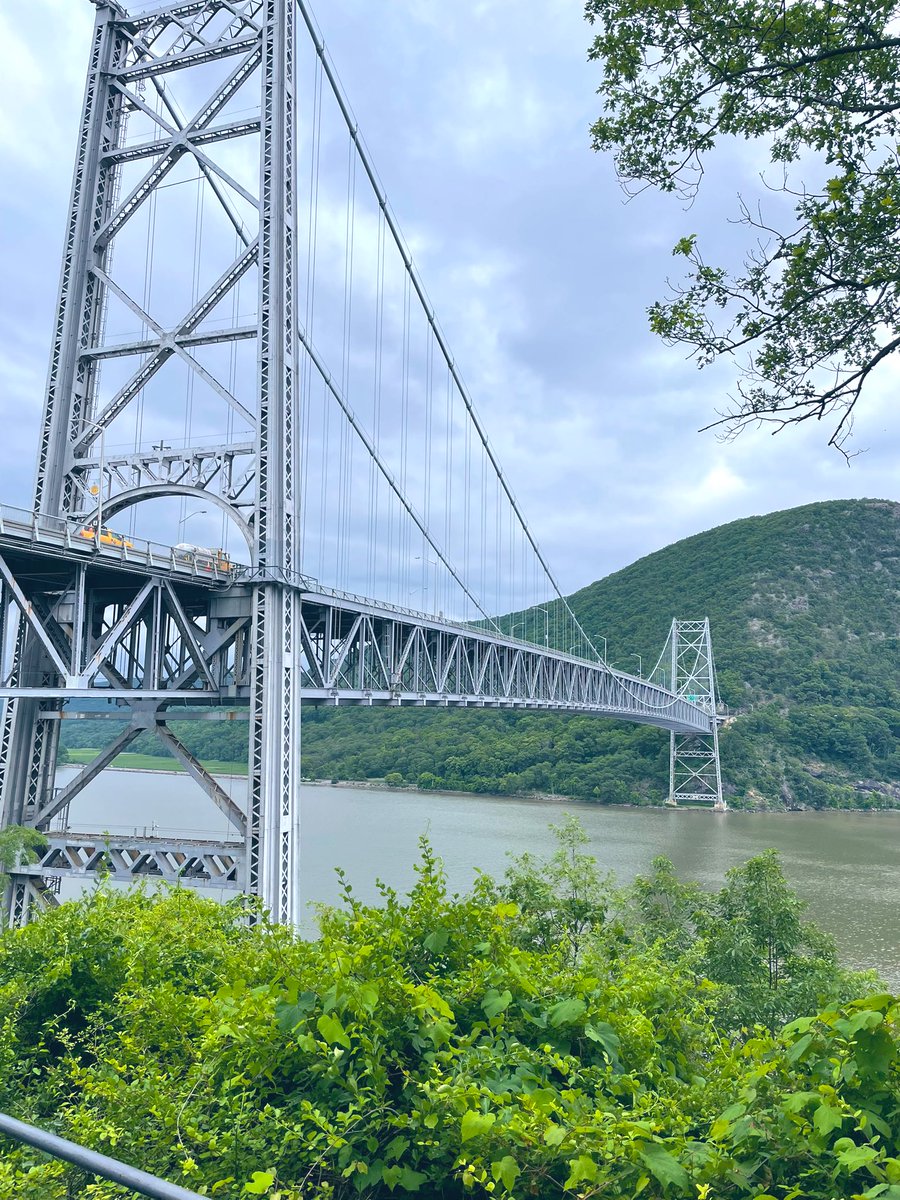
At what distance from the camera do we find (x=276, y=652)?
12.2 m

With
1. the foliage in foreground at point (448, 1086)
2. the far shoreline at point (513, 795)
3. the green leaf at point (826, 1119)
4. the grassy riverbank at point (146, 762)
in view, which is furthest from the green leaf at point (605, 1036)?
the grassy riverbank at point (146, 762)

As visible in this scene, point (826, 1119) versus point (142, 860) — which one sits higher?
point (826, 1119)

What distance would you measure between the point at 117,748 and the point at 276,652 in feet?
9.73

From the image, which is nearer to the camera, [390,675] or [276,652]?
[276,652]

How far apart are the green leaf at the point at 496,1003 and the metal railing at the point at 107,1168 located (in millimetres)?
1750

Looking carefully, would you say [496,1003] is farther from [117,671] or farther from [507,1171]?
[117,671]

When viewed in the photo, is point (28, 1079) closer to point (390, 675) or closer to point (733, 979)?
point (733, 979)

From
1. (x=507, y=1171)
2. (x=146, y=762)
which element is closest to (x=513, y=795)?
(x=146, y=762)

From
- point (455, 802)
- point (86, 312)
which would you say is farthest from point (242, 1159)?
point (455, 802)

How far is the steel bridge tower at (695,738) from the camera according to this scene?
49719mm

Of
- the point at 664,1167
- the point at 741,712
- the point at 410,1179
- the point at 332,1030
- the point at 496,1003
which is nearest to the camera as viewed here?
the point at 664,1167

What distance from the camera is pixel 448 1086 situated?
2244 millimetres

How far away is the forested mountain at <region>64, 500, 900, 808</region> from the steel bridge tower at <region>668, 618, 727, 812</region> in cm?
136

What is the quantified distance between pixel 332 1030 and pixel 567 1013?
2.97ft
